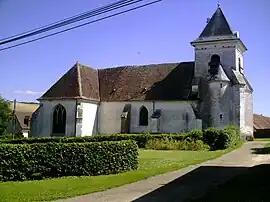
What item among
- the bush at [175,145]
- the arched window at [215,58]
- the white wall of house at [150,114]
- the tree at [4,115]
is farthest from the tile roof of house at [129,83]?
the tree at [4,115]

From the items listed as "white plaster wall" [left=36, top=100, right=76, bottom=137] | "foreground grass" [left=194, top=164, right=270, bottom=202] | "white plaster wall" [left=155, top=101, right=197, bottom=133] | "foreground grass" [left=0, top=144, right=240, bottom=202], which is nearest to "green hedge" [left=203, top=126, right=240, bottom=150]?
"white plaster wall" [left=155, top=101, right=197, bottom=133]

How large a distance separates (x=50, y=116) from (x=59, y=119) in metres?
1.15

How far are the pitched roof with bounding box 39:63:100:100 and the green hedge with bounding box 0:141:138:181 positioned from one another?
23442 mm

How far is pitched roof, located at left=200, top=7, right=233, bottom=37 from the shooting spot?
1610 inches

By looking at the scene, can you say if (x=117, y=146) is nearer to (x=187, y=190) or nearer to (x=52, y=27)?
(x=187, y=190)

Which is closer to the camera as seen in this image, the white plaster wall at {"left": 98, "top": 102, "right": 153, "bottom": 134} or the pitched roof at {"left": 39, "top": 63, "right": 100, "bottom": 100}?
the pitched roof at {"left": 39, "top": 63, "right": 100, "bottom": 100}

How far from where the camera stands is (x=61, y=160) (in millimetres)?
15992

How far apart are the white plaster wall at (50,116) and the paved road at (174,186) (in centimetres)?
2387

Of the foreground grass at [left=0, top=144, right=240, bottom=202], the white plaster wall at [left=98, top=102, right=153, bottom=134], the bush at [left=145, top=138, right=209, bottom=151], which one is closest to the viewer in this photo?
the foreground grass at [left=0, top=144, right=240, bottom=202]

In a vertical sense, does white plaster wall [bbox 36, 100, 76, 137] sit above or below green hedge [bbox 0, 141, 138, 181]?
above

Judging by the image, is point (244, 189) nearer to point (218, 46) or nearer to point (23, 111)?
point (218, 46)

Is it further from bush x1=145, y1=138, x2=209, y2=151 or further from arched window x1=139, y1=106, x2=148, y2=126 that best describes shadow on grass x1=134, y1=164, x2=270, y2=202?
arched window x1=139, y1=106, x2=148, y2=126

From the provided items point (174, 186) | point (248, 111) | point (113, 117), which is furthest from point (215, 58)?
point (174, 186)

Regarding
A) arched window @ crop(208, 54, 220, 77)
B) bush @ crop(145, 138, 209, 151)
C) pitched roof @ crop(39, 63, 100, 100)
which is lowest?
bush @ crop(145, 138, 209, 151)
